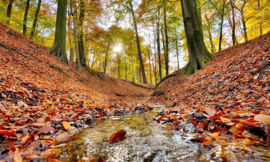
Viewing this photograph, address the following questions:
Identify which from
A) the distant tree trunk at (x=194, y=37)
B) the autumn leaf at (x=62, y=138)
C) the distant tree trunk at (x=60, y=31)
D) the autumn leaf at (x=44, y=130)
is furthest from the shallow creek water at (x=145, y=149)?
the distant tree trunk at (x=60, y=31)

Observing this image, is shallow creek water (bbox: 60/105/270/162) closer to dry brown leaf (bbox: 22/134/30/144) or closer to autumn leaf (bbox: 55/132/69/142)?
autumn leaf (bbox: 55/132/69/142)

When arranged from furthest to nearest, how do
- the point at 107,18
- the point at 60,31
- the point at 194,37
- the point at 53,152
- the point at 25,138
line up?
the point at 107,18, the point at 60,31, the point at 194,37, the point at 25,138, the point at 53,152

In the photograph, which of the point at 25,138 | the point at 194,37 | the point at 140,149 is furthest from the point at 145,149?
the point at 194,37

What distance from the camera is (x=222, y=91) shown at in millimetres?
3623

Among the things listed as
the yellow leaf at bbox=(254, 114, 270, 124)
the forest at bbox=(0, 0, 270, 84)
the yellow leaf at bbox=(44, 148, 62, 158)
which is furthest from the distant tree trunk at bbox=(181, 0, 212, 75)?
the yellow leaf at bbox=(44, 148, 62, 158)

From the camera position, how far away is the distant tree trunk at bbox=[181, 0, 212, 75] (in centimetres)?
722

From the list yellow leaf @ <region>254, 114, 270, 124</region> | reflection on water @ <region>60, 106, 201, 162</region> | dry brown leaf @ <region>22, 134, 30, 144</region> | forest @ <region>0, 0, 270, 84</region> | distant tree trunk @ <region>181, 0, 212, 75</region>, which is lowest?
reflection on water @ <region>60, 106, 201, 162</region>

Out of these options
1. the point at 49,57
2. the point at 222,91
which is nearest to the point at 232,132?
the point at 222,91

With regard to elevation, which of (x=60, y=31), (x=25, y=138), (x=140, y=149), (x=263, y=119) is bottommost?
(x=140, y=149)

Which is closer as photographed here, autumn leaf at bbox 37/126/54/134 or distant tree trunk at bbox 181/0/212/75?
autumn leaf at bbox 37/126/54/134

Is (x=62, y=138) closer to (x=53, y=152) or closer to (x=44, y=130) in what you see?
(x=44, y=130)

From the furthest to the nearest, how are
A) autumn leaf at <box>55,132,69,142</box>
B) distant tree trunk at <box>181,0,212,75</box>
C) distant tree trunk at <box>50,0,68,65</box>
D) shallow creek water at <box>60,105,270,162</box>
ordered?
distant tree trunk at <box>50,0,68,65</box>, distant tree trunk at <box>181,0,212,75</box>, autumn leaf at <box>55,132,69,142</box>, shallow creek water at <box>60,105,270,162</box>

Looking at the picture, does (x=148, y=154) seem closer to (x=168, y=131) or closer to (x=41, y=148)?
(x=168, y=131)

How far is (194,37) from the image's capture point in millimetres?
7328
